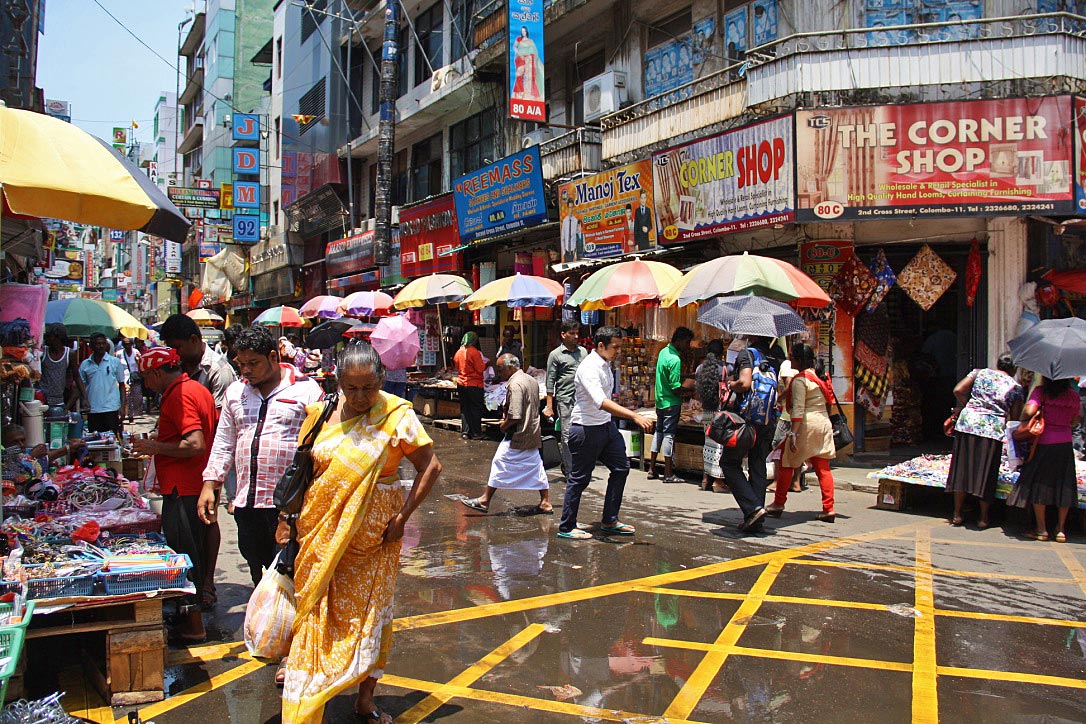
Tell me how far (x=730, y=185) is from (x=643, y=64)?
4.74 meters

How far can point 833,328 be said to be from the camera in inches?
455

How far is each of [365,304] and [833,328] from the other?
11552 mm

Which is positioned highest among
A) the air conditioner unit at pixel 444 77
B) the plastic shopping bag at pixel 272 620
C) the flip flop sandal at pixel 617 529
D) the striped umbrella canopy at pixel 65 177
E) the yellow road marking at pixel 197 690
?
the air conditioner unit at pixel 444 77

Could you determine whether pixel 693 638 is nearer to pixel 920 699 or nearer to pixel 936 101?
pixel 920 699

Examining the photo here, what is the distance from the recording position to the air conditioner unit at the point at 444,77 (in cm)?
2102

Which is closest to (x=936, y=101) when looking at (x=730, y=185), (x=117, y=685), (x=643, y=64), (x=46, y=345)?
(x=730, y=185)

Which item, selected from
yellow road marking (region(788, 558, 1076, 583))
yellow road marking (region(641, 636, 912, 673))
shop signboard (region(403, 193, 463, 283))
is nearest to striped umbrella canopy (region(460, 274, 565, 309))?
shop signboard (region(403, 193, 463, 283))

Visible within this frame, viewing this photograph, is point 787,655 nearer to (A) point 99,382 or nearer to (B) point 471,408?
(B) point 471,408

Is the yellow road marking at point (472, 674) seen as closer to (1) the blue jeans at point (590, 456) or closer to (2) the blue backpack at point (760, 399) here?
(1) the blue jeans at point (590, 456)

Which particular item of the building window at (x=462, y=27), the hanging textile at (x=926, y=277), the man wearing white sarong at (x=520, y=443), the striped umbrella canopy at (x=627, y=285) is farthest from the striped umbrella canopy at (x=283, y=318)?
the hanging textile at (x=926, y=277)

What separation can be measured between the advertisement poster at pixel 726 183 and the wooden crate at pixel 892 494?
3.95m

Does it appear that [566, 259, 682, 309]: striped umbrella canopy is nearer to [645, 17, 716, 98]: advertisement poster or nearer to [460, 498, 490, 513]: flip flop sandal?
[460, 498, 490, 513]: flip flop sandal

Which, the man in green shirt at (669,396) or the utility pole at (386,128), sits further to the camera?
the utility pole at (386,128)

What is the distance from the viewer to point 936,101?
10367 millimetres
